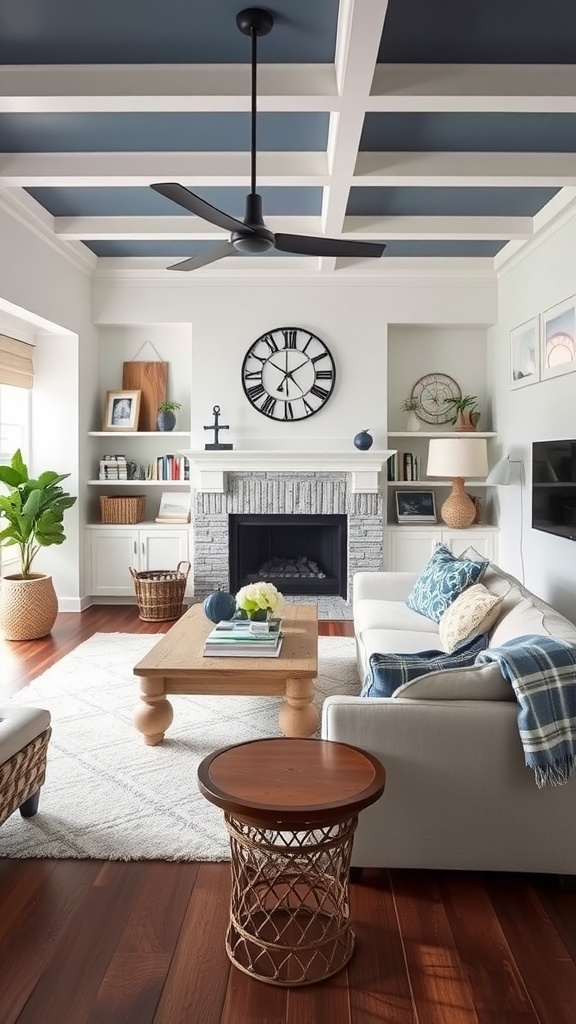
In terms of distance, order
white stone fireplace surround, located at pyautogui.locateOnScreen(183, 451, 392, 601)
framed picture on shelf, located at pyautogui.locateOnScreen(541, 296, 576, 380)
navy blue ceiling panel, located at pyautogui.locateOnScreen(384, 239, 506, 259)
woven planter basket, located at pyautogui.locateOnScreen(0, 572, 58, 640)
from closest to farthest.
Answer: framed picture on shelf, located at pyautogui.locateOnScreen(541, 296, 576, 380) → woven planter basket, located at pyautogui.locateOnScreen(0, 572, 58, 640) → navy blue ceiling panel, located at pyautogui.locateOnScreen(384, 239, 506, 259) → white stone fireplace surround, located at pyautogui.locateOnScreen(183, 451, 392, 601)

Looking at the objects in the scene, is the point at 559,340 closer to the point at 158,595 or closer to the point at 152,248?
the point at 152,248

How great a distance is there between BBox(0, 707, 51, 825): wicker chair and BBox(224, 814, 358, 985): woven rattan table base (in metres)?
0.82

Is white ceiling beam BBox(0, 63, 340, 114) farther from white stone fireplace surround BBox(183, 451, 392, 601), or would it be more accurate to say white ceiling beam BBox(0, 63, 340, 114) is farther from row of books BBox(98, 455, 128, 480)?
row of books BBox(98, 455, 128, 480)

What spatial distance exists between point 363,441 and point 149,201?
245 cm

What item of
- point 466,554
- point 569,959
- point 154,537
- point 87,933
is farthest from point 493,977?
point 154,537

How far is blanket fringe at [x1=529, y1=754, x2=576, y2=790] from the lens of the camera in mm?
1977

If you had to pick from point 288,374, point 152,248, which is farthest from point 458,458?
point 152,248

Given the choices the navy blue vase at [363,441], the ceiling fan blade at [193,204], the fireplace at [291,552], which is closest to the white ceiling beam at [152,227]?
the navy blue vase at [363,441]

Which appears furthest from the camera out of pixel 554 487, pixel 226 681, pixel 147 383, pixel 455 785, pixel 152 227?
pixel 147 383

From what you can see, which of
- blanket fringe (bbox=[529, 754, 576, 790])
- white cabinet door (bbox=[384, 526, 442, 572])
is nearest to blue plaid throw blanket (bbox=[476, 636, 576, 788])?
blanket fringe (bbox=[529, 754, 576, 790])

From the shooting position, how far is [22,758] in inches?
92.4

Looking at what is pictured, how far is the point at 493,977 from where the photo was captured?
1.76m

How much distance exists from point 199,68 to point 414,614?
2794 mm

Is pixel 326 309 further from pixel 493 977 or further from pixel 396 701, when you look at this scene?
pixel 493 977
